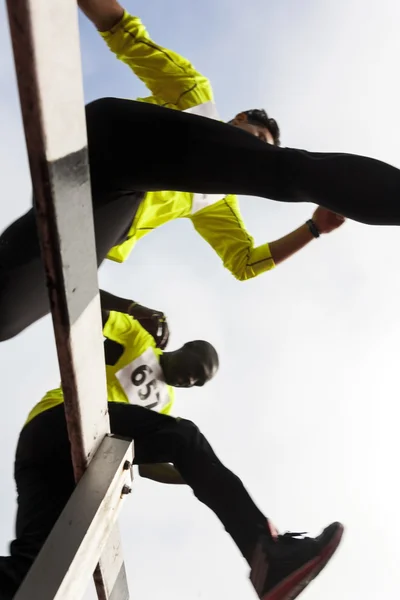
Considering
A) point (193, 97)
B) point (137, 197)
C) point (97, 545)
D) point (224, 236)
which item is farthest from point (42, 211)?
point (224, 236)

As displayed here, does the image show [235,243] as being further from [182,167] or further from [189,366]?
[182,167]

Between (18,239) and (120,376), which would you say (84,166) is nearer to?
(18,239)

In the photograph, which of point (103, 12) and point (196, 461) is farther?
point (196, 461)

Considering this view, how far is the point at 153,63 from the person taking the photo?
1477 millimetres

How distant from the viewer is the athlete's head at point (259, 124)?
1642mm

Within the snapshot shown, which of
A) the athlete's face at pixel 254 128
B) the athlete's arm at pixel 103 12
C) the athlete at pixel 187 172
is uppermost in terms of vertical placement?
the athlete's arm at pixel 103 12

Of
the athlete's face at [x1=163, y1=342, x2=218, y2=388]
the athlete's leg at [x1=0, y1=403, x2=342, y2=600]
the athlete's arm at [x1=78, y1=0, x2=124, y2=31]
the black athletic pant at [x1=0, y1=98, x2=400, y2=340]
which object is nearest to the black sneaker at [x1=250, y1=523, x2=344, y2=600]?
the athlete's leg at [x1=0, y1=403, x2=342, y2=600]

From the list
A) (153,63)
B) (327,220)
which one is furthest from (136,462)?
(153,63)

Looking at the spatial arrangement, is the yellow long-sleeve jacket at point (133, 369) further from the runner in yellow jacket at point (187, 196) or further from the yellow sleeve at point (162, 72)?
the yellow sleeve at point (162, 72)

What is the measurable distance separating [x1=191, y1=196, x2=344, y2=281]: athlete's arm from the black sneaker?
2.67ft

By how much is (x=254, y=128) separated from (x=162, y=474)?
114 centimetres

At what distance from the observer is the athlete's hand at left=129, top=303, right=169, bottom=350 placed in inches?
Answer: 78.7

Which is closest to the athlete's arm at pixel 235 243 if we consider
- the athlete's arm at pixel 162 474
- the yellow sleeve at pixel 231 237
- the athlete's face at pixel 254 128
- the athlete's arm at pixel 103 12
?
the yellow sleeve at pixel 231 237

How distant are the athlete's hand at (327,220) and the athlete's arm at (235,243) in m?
0.31
